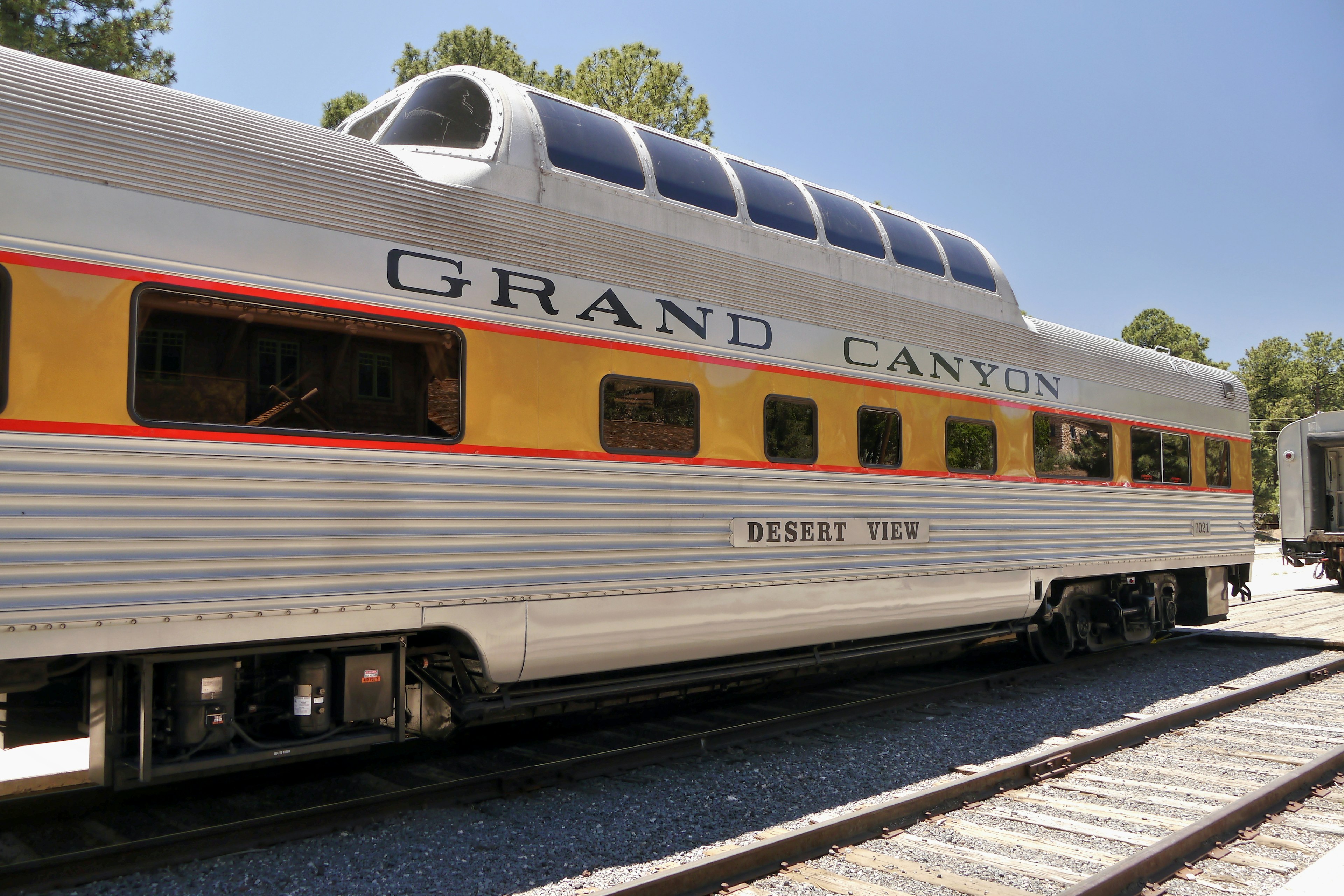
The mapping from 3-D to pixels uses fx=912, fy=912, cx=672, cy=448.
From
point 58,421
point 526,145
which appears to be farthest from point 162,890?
point 526,145

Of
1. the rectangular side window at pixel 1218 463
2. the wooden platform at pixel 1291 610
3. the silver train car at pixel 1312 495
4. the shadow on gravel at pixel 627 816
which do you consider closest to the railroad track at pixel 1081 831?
the shadow on gravel at pixel 627 816

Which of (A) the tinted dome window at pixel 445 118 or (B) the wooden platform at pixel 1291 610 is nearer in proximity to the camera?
(A) the tinted dome window at pixel 445 118

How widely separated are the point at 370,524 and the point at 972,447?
553 centimetres

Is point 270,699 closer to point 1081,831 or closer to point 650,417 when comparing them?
point 650,417

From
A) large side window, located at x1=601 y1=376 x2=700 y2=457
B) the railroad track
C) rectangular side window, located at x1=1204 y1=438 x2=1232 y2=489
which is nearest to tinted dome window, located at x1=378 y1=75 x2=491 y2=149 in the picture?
large side window, located at x1=601 y1=376 x2=700 y2=457

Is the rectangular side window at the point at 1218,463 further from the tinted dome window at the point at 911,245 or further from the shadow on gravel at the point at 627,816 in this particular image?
the tinted dome window at the point at 911,245

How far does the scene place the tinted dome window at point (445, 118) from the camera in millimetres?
5566

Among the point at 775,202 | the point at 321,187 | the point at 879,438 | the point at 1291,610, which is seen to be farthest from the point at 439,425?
the point at 1291,610

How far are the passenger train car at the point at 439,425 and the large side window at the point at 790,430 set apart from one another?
0.02 meters

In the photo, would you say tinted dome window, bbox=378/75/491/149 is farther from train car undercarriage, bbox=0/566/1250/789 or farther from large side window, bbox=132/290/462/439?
train car undercarriage, bbox=0/566/1250/789

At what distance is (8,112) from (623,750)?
4.72 meters

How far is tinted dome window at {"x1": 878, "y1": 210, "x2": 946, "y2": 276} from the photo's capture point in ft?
26.3

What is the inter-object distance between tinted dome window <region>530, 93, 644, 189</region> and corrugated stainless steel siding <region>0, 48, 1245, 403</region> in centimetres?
36

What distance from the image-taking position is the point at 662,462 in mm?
5836
